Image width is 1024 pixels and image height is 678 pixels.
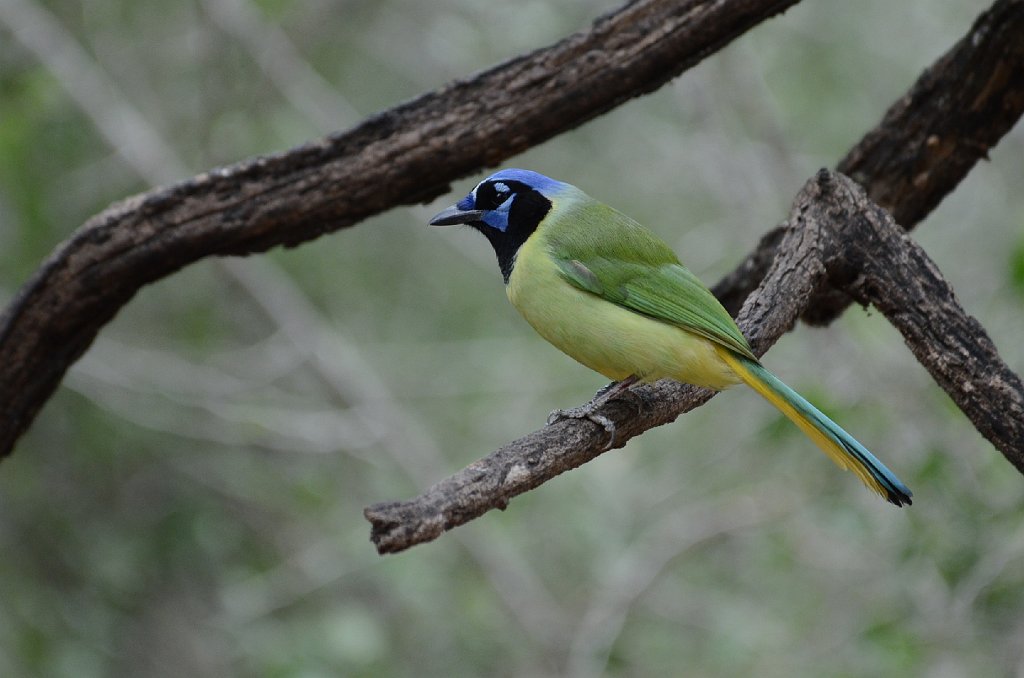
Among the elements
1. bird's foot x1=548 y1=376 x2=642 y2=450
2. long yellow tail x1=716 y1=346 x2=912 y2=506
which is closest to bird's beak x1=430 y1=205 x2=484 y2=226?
bird's foot x1=548 y1=376 x2=642 y2=450

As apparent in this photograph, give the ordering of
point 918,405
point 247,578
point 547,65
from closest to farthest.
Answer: point 547,65 → point 918,405 → point 247,578

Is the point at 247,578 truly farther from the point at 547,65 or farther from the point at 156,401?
the point at 547,65

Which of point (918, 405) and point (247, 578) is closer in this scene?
point (918, 405)

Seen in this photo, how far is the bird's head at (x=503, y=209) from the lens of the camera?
3.48 m

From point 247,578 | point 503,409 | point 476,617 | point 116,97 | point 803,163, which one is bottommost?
point 247,578

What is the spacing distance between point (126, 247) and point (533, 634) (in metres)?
3.18

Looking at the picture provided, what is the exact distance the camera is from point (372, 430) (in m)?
6.21

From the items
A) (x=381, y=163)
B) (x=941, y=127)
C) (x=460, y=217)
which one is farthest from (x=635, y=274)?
(x=941, y=127)

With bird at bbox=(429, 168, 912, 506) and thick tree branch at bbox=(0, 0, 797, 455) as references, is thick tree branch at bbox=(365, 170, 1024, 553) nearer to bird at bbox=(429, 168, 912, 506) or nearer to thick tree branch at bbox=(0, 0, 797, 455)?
bird at bbox=(429, 168, 912, 506)

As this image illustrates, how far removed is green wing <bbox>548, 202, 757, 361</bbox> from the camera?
9.91 ft

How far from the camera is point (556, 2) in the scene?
23.0 feet

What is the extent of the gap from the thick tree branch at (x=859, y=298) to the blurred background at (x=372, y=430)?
1.85 m

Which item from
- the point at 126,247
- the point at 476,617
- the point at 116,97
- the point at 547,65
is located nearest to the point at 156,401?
the point at 116,97

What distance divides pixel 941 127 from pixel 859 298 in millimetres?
822
